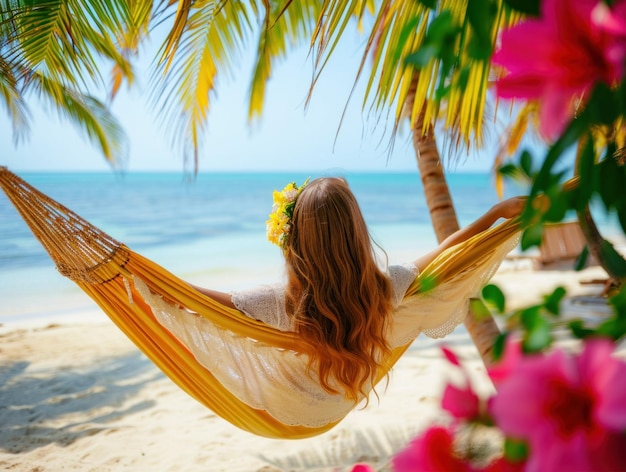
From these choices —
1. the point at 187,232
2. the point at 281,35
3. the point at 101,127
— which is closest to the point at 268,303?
the point at 281,35

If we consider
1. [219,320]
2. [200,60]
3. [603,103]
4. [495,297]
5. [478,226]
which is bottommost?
[219,320]

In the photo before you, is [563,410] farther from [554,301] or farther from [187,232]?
[187,232]

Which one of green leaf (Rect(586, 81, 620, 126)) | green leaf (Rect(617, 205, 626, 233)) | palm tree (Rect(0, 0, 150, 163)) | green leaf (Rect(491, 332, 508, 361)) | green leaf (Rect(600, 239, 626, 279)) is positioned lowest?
green leaf (Rect(491, 332, 508, 361))

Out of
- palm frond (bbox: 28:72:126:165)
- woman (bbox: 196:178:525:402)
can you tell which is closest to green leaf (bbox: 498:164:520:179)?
woman (bbox: 196:178:525:402)

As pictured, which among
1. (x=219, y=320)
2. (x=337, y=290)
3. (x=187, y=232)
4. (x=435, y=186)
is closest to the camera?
(x=219, y=320)

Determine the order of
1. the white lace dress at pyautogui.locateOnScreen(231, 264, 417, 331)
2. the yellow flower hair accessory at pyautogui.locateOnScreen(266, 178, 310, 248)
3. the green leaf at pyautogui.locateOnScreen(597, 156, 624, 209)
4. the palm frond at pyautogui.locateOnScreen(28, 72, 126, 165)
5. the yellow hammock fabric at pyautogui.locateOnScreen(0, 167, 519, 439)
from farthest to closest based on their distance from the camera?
the palm frond at pyautogui.locateOnScreen(28, 72, 126, 165)
the yellow flower hair accessory at pyautogui.locateOnScreen(266, 178, 310, 248)
the white lace dress at pyautogui.locateOnScreen(231, 264, 417, 331)
the yellow hammock fabric at pyautogui.locateOnScreen(0, 167, 519, 439)
the green leaf at pyautogui.locateOnScreen(597, 156, 624, 209)

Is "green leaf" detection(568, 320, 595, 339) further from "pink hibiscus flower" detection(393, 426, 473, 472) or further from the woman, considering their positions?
the woman

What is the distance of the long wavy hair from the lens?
1573 millimetres

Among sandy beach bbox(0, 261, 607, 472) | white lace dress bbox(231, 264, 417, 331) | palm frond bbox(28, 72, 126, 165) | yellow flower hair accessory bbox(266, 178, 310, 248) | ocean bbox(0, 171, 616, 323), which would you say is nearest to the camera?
white lace dress bbox(231, 264, 417, 331)

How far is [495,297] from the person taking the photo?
322mm

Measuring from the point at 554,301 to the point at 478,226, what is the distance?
144cm

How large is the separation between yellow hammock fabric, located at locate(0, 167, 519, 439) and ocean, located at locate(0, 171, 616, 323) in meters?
0.29

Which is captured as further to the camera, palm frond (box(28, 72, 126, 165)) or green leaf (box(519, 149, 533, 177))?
palm frond (box(28, 72, 126, 165))

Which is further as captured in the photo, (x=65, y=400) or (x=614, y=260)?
(x=65, y=400)
